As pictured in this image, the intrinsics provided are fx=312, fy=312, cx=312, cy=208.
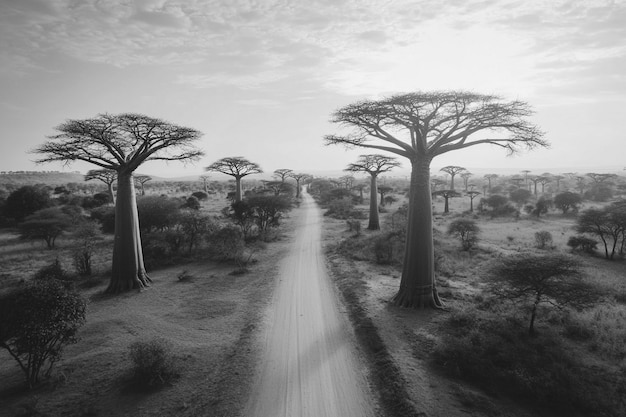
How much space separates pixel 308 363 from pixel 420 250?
227 inches

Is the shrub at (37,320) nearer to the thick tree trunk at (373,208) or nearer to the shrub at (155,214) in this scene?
the shrub at (155,214)

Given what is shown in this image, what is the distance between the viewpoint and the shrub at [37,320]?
6.61 meters

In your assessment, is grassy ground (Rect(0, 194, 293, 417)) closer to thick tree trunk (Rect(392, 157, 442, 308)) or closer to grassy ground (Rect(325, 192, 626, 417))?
grassy ground (Rect(325, 192, 626, 417))

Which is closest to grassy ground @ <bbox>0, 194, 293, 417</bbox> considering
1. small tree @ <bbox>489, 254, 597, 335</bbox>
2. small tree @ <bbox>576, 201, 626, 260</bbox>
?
small tree @ <bbox>489, 254, 597, 335</bbox>

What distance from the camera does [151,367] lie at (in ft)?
23.7

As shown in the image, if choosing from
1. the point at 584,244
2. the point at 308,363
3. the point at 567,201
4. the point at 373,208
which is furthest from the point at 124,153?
the point at 567,201

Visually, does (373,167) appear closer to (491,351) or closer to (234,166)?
(234,166)

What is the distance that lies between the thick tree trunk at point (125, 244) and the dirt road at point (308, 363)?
641cm

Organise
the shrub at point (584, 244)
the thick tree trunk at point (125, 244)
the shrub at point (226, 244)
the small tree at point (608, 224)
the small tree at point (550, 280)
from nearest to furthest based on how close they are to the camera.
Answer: the small tree at point (550, 280) → the thick tree trunk at point (125, 244) → the shrub at point (226, 244) → the small tree at point (608, 224) → the shrub at point (584, 244)

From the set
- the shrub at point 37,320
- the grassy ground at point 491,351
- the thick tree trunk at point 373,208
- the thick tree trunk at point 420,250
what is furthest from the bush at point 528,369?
the thick tree trunk at point 373,208

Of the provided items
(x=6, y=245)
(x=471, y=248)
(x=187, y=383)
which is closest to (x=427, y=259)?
(x=187, y=383)

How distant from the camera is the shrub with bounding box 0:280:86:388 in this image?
260 inches

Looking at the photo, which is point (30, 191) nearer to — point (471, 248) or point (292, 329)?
point (292, 329)

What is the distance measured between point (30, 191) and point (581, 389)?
1607 inches
